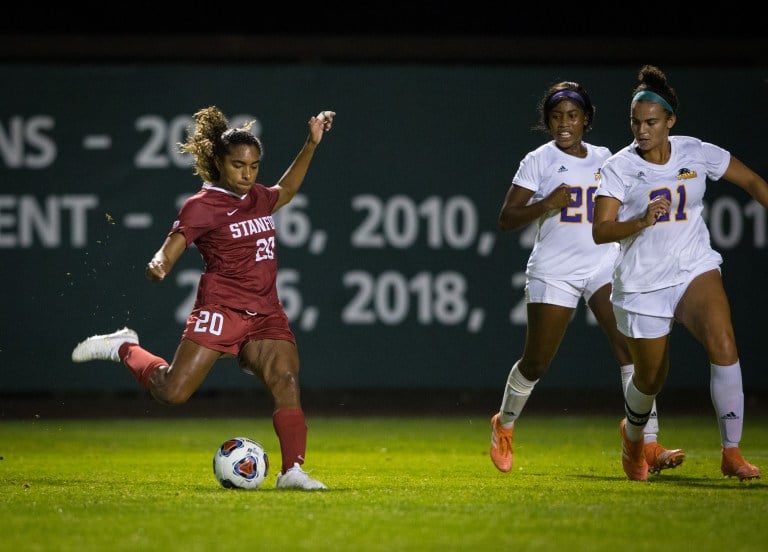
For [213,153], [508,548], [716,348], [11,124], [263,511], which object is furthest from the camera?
[11,124]

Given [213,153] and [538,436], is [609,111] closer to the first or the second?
[538,436]

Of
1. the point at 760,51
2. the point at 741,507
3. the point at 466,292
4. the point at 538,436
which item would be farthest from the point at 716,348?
the point at 760,51

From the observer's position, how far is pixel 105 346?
8070 mm

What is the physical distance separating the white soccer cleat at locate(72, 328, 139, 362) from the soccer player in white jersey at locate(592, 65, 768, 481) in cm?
299

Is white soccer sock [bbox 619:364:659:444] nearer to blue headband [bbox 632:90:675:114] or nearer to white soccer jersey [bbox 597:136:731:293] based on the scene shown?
white soccer jersey [bbox 597:136:731:293]

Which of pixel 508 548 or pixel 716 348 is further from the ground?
pixel 716 348

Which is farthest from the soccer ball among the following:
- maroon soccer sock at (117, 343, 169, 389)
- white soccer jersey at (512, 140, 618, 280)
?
white soccer jersey at (512, 140, 618, 280)

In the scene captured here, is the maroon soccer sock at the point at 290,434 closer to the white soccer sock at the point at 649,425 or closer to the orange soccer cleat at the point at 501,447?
the orange soccer cleat at the point at 501,447

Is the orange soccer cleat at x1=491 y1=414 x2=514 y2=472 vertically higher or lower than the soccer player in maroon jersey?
lower

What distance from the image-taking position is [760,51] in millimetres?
13469

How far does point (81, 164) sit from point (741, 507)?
8264 mm

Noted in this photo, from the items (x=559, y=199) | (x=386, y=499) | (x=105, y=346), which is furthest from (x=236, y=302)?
(x=559, y=199)

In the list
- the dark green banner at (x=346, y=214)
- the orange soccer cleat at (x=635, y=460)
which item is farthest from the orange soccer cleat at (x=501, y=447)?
the dark green banner at (x=346, y=214)

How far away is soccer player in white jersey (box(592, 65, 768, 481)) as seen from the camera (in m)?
7.11
